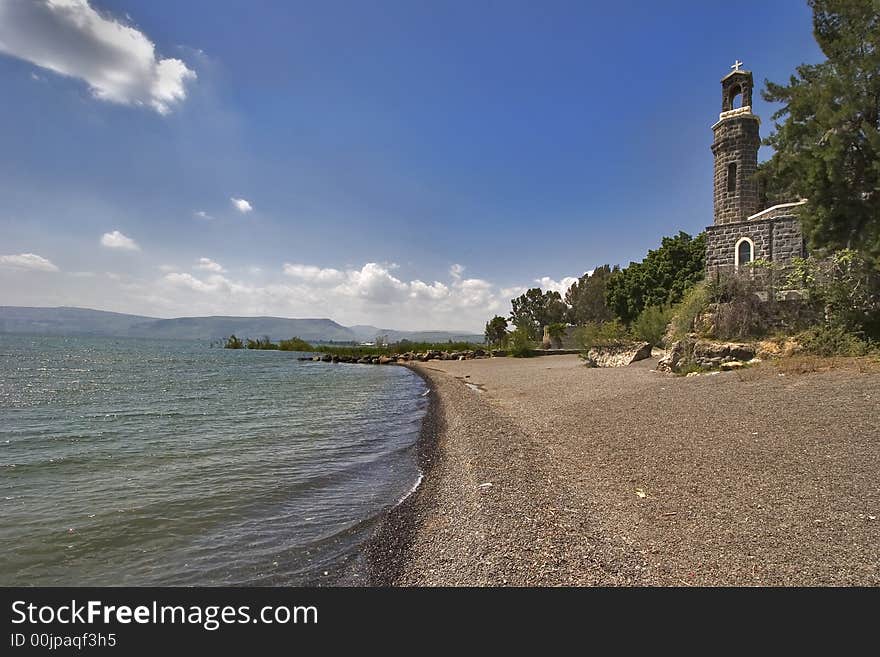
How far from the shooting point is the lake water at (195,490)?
4.77 metres

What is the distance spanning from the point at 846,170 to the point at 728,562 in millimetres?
13843

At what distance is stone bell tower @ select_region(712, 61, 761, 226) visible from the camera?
24.2 meters

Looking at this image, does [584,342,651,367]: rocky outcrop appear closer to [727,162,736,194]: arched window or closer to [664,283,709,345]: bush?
[664,283,709,345]: bush

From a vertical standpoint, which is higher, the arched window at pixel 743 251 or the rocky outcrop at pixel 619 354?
the arched window at pixel 743 251

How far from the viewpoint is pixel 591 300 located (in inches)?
2393

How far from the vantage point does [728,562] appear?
374 centimetres

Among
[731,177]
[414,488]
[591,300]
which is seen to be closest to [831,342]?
[414,488]

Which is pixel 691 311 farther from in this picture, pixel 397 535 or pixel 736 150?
pixel 397 535

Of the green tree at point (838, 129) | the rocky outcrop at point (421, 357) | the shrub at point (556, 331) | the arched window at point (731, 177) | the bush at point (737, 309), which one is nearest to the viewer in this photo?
the green tree at point (838, 129)

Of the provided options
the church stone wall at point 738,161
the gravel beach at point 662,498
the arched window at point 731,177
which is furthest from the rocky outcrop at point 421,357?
the gravel beach at point 662,498

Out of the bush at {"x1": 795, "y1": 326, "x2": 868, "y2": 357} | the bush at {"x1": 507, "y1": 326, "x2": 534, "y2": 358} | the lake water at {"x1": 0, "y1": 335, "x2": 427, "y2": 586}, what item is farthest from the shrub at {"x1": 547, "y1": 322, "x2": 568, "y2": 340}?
the lake water at {"x1": 0, "y1": 335, "x2": 427, "y2": 586}

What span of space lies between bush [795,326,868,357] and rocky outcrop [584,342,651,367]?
864 cm

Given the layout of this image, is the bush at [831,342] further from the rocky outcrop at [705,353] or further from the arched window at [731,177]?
the arched window at [731,177]

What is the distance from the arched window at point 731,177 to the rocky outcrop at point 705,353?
12.7 meters
